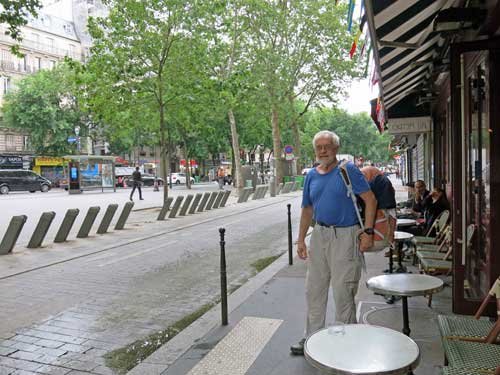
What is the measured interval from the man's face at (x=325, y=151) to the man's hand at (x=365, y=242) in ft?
2.11

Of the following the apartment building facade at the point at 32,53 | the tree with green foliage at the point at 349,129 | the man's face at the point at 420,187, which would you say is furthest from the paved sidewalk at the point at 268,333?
the tree with green foliage at the point at 349,129

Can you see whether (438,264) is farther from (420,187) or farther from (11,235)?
(11,235)

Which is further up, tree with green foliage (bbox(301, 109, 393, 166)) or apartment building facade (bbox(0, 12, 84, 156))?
apartment building facade (bbox(0, 12, 84, 156))

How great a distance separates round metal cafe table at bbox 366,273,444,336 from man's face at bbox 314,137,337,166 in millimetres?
1057

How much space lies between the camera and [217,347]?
458cm

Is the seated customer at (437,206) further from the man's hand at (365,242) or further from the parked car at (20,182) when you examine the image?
the parked car at (20,182)

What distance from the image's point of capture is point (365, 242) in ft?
12.2

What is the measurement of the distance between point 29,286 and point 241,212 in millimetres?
11967

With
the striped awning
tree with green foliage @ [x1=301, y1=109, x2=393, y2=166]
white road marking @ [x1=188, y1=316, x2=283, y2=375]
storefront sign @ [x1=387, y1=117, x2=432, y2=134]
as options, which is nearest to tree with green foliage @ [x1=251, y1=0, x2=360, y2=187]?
storefront sign @ [x1=387, y1=117, x2=432, y2=134]

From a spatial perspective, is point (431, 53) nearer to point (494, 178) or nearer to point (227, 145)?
point (494, 178)

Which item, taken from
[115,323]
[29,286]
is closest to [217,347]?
[115,323]

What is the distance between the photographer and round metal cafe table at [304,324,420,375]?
7.70ft

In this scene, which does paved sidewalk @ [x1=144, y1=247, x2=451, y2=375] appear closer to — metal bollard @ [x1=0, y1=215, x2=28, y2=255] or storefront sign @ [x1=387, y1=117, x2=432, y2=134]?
metal bollard @ [x1=0, y1=215, x2=28, y2=255]

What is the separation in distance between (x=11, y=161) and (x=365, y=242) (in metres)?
51.6
